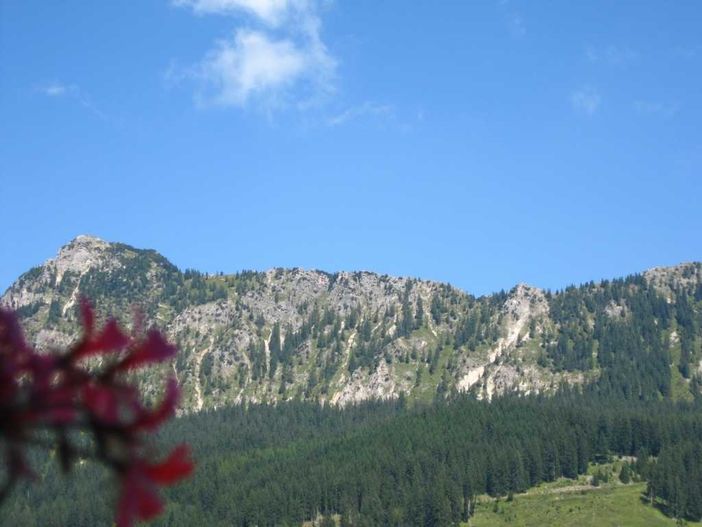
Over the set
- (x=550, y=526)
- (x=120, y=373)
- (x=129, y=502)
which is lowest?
(x=550, y=526)

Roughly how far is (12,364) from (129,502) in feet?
2.87

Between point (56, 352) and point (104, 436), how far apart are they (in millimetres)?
519

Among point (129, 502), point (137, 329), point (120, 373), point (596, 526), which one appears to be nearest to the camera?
point (129, 502)

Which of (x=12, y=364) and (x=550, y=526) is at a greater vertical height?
(x=12, y=364)

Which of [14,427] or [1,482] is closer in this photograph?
[14,427]

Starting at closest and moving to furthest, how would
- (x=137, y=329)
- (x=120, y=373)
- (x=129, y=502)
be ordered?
(x=129, y=502) < (x=120, y=373) < (x=137, y=329)

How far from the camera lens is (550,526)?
653 ft

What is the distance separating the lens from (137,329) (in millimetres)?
4918

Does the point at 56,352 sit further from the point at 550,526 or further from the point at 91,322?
the point at 550,526

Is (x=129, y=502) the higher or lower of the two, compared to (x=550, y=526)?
higher

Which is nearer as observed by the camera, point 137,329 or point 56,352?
point 56,352

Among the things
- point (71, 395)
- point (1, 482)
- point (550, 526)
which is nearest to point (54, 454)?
point (1, 482)

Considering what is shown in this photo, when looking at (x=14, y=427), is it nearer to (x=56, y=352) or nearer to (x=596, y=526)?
(x=56, y=352)

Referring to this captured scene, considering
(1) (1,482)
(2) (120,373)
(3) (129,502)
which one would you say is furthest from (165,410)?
(1) (1,482)
